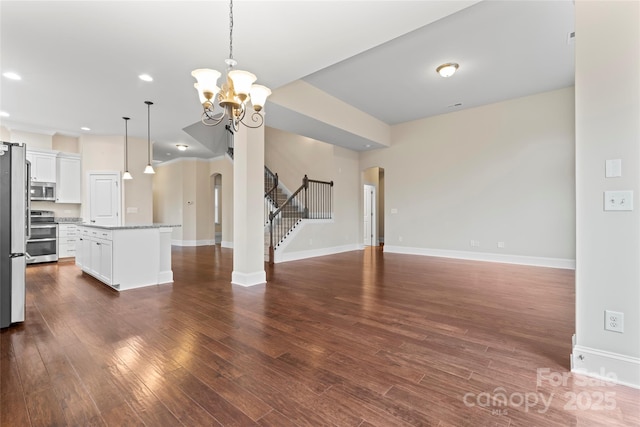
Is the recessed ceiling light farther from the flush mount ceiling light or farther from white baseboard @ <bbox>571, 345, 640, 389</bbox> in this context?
white baseboard @ <bbox>571, 345, 640, 389</bbox>

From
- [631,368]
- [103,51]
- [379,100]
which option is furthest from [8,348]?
[379,100]

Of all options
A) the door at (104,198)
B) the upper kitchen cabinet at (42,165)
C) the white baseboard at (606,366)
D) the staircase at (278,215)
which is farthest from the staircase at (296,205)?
the white baseboard at (606,366)

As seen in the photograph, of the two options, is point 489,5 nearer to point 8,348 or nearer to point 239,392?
point 239,392

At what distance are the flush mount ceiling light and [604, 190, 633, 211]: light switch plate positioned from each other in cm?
358

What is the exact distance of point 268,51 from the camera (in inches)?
129

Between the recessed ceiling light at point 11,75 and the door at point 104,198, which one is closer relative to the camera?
the recessed ceiling light at point 11,75

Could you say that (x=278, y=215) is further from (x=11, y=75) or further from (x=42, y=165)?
(x=42, y=165)

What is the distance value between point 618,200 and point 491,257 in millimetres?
5200

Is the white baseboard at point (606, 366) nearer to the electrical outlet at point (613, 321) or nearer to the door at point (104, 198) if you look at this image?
the electrical outlet at point (613, 321)

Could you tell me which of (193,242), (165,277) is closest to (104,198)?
(193,242)

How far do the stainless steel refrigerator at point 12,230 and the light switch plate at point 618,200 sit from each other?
16.5 feet

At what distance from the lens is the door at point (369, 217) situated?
9.91m

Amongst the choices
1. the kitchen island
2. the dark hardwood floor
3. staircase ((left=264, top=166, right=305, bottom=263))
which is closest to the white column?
the dark hardwood floor

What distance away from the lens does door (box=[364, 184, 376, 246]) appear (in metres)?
9.91
